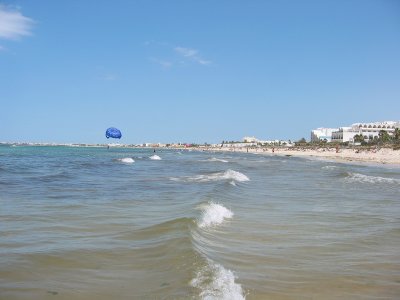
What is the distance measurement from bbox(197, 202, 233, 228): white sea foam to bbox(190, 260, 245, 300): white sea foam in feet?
11.0

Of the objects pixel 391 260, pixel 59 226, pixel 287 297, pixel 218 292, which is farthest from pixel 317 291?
pixel 59 226

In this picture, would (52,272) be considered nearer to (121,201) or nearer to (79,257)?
(79,257)

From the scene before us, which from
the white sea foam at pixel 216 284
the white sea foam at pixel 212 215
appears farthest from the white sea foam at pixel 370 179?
the white sea foam at pixel 216 284

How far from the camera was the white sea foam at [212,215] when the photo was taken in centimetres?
955

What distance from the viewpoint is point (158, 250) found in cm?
695

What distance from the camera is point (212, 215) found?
1052cm

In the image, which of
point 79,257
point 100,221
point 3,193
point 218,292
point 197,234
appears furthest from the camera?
point 3,193

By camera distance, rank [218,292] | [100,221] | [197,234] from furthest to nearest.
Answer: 1. [100,221]
2. [197,234]
3. [218,292]

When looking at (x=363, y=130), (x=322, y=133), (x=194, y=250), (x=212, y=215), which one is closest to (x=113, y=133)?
(x=212, y=215)

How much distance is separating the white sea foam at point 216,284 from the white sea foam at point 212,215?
335cm

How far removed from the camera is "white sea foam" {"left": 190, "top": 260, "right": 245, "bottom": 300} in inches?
191

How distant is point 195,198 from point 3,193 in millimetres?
6680

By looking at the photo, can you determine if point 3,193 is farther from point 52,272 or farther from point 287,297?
point 287,297

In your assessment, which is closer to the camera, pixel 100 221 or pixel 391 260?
pixel 391 260
